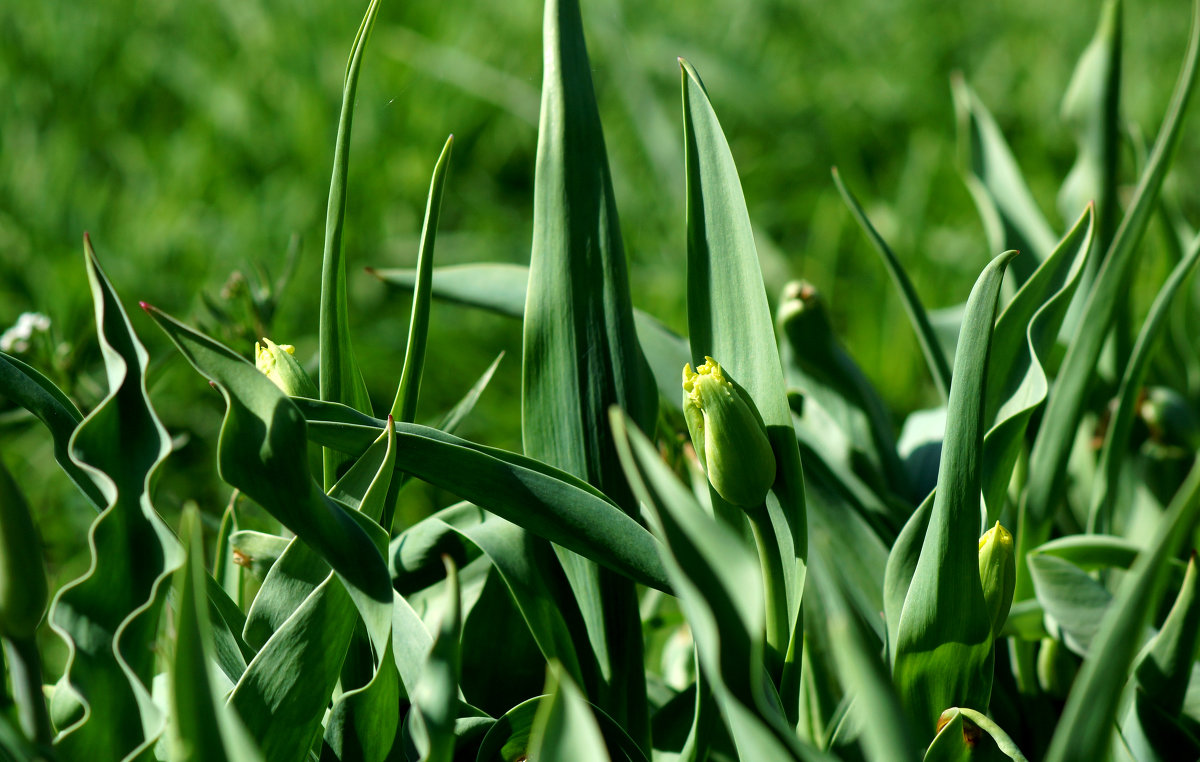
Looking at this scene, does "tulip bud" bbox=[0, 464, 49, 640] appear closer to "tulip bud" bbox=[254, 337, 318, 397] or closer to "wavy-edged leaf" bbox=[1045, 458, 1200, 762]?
"tulip bud" bbox=[254, 337, 318, 397]

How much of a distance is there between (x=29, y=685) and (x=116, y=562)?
56 mm

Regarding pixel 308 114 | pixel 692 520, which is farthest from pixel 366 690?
pixel 308 114

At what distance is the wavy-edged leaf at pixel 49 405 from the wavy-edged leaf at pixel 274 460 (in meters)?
0.11

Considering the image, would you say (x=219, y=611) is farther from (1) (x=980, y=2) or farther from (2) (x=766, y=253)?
(1) (x=980, y=2)

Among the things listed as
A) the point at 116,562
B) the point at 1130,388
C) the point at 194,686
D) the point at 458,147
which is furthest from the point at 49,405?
the point at 458,147

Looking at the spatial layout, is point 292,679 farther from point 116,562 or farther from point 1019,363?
point 1019,363

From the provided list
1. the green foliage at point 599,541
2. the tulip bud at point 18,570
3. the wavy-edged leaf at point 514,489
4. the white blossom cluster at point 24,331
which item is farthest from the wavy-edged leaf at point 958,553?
the white blossom cluster at point 24,331

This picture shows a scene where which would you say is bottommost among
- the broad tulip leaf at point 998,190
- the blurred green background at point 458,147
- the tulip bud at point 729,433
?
the blurred green background at point 458,147

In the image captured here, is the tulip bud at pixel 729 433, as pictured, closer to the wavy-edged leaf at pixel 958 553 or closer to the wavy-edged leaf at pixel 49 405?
the wavy-edged leaf at pixel 958 553

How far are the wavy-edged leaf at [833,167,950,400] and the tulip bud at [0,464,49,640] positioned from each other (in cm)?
52

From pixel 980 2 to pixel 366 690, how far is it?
3110mm

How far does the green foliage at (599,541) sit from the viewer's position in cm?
35

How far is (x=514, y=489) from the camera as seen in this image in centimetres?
46

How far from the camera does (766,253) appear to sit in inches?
71.7
